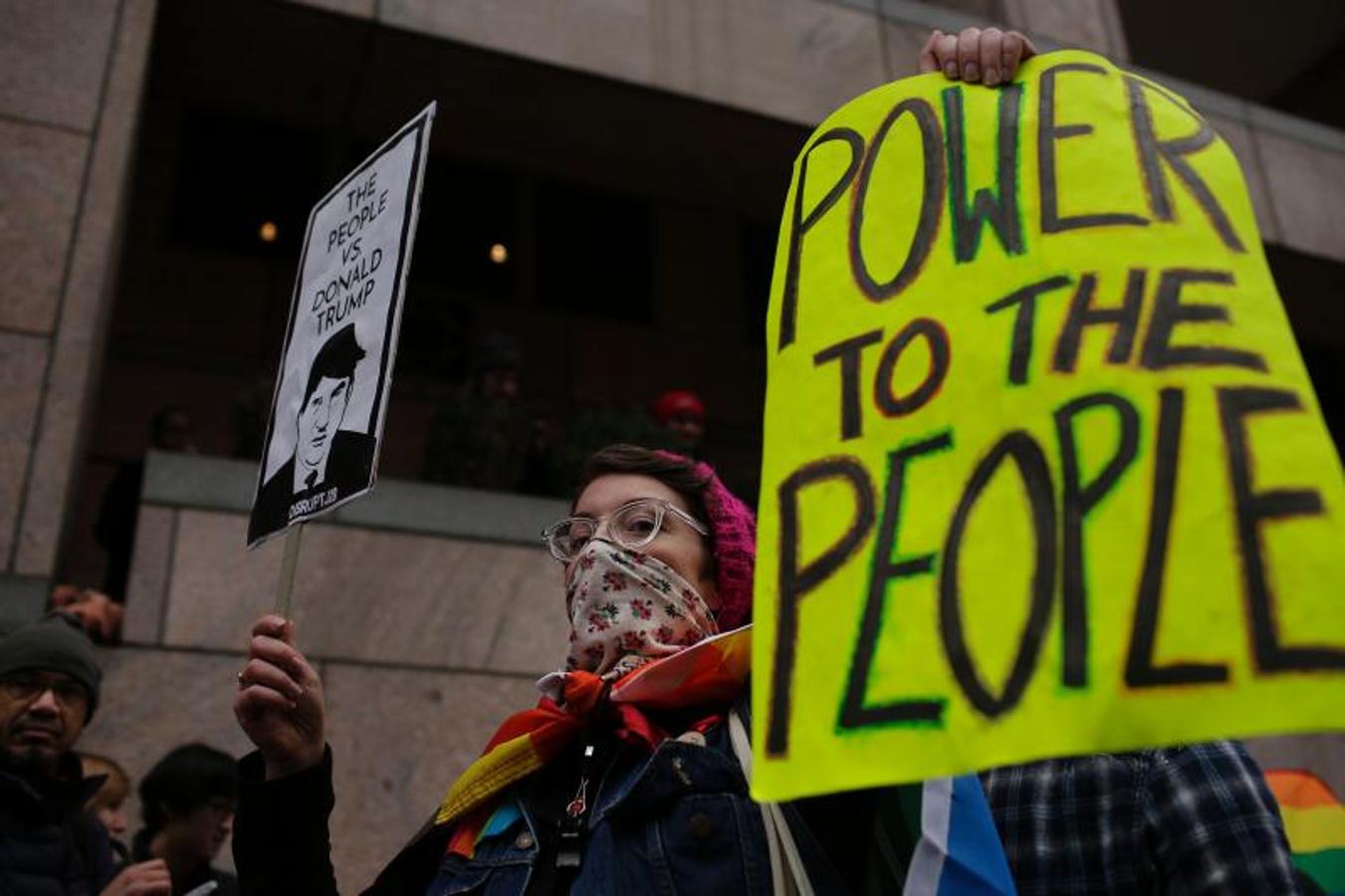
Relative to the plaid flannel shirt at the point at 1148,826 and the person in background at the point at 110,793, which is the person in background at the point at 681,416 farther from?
the plaid flannel shirt at the point at 1148,826

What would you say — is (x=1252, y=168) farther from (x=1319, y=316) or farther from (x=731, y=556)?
(x=731, y=556)

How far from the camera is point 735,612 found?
239cm

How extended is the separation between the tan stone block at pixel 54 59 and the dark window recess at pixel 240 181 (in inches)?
108

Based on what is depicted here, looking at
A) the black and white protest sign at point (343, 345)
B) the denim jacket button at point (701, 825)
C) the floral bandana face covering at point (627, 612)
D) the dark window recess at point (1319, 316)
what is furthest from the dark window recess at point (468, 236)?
the denim jacket button at point (701, 825)

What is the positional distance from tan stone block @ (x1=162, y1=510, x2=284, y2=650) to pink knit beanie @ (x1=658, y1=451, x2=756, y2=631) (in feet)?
11.6

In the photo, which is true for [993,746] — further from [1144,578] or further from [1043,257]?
[1043,257]

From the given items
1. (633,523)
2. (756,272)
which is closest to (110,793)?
(633,523)

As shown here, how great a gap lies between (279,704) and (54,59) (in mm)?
5491

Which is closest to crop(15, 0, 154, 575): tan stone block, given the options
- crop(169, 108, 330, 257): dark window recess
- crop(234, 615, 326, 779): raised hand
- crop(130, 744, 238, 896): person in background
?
crop(130, 744, 238, 896): person in background

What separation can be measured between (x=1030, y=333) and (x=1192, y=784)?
634 mm

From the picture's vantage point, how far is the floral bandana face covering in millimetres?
2238

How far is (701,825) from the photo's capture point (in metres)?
1.81

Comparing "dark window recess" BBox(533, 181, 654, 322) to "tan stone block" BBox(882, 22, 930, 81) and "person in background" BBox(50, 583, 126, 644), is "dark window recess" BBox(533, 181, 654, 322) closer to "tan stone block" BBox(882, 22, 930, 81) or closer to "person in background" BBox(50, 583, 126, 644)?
"tan stone block" BBox(882, 22, 930, 81)

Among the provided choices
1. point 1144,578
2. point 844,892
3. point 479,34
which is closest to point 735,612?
point 844,892
